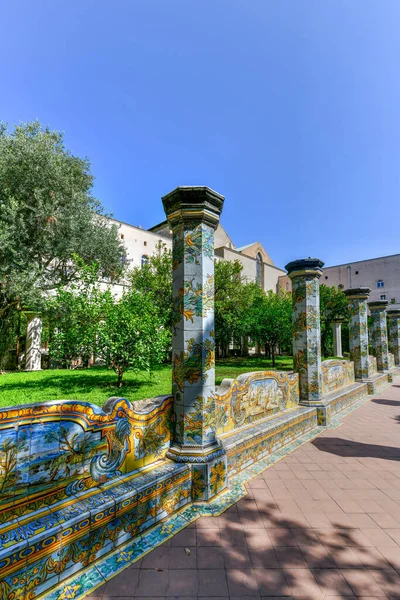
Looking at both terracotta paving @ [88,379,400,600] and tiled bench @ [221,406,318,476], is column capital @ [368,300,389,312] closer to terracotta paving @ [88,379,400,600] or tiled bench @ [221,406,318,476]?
tiled bench @ [221,406,318,476]

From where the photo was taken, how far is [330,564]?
7.68 feet

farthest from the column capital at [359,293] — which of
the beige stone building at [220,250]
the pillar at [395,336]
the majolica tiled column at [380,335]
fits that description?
the beige stone building at [220,250]

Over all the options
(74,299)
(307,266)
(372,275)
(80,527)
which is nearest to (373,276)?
(372,275)

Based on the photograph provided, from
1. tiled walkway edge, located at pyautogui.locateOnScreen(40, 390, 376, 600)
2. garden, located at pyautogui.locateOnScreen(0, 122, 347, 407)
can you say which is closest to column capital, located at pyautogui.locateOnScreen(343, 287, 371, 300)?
garden, located at pyautogui.locateOnScreen(0, 122, 347, 407)

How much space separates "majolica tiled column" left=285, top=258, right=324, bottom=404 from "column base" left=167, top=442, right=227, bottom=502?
10.9ft

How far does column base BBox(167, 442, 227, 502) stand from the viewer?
3092 mm

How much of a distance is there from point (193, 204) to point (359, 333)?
8.38 meters

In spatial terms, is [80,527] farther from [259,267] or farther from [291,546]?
[259,267]

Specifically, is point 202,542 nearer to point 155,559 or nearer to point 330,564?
point 155,559

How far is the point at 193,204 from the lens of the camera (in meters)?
3.27

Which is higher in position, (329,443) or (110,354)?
(110,354)

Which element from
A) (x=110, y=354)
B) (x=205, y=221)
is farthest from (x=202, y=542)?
(x=110, y=354)

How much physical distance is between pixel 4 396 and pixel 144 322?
4.17 m

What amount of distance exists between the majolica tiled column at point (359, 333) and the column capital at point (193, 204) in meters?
7.61
